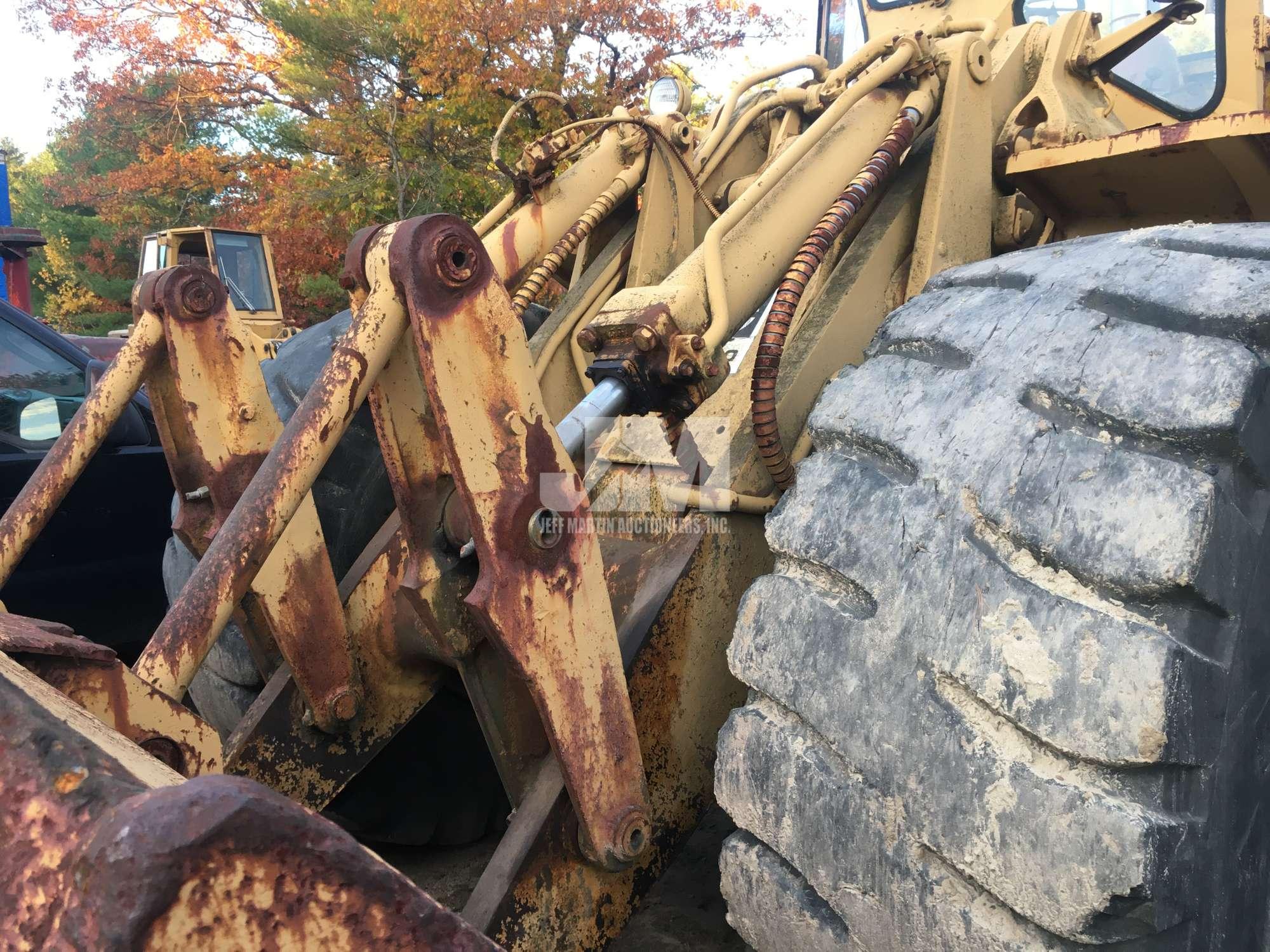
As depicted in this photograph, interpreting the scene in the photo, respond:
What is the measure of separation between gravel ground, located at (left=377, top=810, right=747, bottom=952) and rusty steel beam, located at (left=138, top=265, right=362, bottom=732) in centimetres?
82

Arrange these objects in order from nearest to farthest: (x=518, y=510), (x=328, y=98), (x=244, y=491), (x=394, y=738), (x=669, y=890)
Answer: (x=518, y=510), (x=244, y=491), (x=394, y=738), (x=669, y=890), (x=328, y=98)

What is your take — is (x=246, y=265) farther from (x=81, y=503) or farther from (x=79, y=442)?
(x=79, y=442)

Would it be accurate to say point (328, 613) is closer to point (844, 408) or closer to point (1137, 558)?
point (844, 408)

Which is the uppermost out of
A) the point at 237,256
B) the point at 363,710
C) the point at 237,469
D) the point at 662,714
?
the point at 237,469

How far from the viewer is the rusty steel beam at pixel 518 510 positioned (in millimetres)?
1546

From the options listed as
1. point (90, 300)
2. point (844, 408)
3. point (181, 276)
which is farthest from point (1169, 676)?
point (90, 300)

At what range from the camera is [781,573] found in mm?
1680

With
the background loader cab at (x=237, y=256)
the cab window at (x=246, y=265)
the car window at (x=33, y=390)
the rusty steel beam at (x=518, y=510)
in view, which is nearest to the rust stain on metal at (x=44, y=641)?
the rusty steel beam at (x=518, y=510)

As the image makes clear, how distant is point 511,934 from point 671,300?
3.76 ft

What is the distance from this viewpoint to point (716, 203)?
2.97 meters

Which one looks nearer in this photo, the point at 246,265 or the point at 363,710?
the point at 363,710

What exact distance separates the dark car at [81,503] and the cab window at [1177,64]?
3.55 metres

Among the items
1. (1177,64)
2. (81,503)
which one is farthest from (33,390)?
(1177,64)

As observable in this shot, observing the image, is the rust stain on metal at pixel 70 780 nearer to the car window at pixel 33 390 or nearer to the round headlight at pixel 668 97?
the round headlight at pixel 668 97
